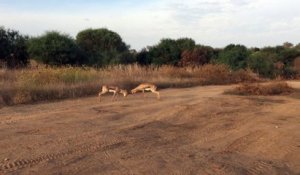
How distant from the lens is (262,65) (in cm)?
3809

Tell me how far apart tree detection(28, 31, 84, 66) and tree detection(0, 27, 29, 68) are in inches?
44.2

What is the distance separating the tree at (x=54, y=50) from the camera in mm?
31719

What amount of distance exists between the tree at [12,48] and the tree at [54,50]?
3.68 ft

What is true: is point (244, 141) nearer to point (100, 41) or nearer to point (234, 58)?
point (234, 58)

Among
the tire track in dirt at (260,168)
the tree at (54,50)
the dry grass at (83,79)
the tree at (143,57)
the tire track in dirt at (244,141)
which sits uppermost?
the tree at (54,50)

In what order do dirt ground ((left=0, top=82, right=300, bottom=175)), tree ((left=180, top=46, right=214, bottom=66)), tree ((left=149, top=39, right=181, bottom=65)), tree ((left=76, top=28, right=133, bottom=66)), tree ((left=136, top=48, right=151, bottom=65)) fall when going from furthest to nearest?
tree ((left=76, top=28, right=133, bottom=66))
tree ((left=136, top=48, right=151, bottom=65))
tree ((left=149, top=39, right=181, bottom=65))
tree ((left=180, top=46, right=214, bottom=66))
dirt ground ((left=0, top=82, right=300, bottom=175))

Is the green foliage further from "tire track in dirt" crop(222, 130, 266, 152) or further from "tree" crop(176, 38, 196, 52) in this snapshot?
"tire track in dirt" crop(222, 130, 266, 152)

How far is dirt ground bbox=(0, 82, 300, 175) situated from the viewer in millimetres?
7734

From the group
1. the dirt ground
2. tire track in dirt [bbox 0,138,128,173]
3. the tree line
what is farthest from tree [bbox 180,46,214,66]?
tire track in dirt [bbox 0,138,128,173]

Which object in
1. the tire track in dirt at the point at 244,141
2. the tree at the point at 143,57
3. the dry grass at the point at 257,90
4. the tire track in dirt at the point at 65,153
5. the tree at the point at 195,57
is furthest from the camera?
the tree at the point at 143,57

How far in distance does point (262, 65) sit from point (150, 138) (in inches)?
1160

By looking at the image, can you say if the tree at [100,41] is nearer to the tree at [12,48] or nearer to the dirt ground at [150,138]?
the tree at [12,48]

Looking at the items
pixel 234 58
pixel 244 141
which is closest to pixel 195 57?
pixel 234 58

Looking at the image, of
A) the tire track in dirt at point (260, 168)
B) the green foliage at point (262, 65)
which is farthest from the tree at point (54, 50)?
the tire track in dirt at point (260, 168)
